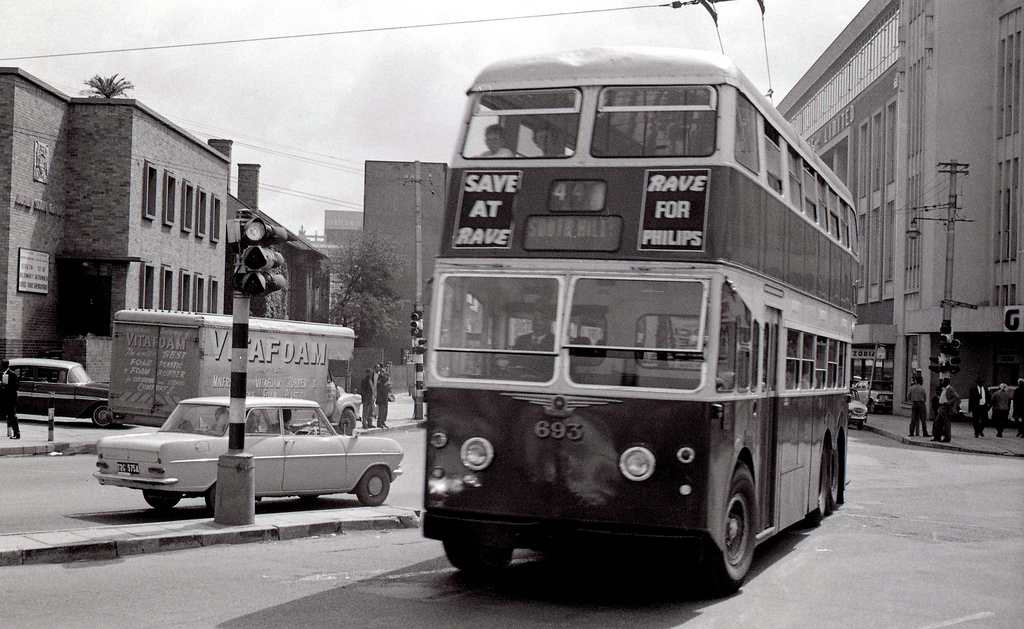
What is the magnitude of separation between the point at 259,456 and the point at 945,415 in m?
24.6

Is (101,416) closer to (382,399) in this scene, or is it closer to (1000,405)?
(382,399)

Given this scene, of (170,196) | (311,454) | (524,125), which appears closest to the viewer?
(524,125)

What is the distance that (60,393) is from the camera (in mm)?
28734

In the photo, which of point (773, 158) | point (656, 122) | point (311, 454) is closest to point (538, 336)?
point (656, 122)

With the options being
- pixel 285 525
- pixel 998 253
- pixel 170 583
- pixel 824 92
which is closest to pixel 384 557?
pixel 285 525

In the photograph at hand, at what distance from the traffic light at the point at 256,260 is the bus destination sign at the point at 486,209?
3.47 m

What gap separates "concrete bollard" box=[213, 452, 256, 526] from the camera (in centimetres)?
1149

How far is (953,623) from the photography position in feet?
26.7

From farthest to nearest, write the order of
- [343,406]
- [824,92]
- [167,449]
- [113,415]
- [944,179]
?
1. [824,92]
2. [944,179]
3. [343,406]
4. [113,415]
5. [167,449]

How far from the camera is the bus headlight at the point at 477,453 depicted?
846 centimetres

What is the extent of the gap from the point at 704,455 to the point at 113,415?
22.0 meters

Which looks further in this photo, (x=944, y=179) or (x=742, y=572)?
(x=944, y=179)

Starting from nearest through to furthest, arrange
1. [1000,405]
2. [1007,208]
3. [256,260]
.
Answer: [256,260] → [1000,405] → [1007,208]

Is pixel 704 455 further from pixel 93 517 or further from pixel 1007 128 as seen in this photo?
pixel 1007 128
